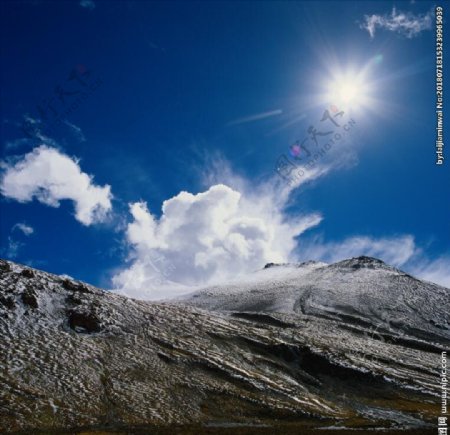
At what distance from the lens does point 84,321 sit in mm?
80625

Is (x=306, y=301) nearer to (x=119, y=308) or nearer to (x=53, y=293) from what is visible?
(x=119, y=308)

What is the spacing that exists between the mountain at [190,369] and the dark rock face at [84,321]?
0.23 metres

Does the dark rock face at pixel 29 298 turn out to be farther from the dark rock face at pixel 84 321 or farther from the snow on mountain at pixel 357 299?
the snow on mountain at pixel 357 299

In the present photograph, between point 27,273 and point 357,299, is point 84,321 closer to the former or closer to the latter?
point 27,273

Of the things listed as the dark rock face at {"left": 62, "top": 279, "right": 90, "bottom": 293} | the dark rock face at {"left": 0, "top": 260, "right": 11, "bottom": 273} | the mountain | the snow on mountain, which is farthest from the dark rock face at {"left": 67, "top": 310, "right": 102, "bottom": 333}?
the snow on mountain

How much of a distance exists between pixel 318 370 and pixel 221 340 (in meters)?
21.5

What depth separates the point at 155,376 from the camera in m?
67.8

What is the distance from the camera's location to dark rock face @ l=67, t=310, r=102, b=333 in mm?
78875

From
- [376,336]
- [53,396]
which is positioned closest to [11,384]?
[53,396]

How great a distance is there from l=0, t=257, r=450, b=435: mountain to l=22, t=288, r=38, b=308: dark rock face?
10.6 inches

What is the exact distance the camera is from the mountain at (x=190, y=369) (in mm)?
53562

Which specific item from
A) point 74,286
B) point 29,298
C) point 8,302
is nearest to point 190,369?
point 29,298

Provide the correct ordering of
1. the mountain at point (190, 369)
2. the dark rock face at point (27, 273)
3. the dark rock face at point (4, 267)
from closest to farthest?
the mountain at point (190, 369), the dark rock face at point (4, 267), the dark rock face at point (27, 273)

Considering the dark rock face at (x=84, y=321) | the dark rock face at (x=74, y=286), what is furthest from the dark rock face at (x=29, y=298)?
the dark rock face at (x=74, y=286)
